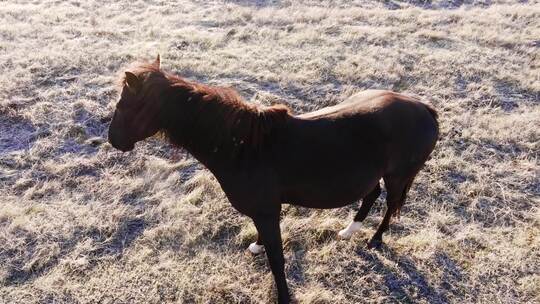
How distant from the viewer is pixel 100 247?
3.69 meters

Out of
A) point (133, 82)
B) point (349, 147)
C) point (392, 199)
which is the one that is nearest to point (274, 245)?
point (349, 147)

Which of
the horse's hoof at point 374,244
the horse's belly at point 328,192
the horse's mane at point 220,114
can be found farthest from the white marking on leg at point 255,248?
the horse's mane at point 220,114

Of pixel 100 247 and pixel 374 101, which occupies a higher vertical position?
pixel 374 101

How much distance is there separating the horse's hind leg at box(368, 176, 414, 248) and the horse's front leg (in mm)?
972

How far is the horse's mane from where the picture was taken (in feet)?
8.54

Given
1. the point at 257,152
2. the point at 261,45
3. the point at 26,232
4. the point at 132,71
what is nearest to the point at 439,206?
the point at 257,152

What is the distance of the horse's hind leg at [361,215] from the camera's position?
3.78m

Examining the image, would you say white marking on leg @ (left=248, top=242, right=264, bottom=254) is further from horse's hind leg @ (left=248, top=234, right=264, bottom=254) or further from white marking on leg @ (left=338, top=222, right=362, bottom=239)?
white marking on leg @ (left=338, top=222, right=362, bottom=239)

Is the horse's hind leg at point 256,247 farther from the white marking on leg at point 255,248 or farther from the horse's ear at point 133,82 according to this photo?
the horse's ear at point 133,82

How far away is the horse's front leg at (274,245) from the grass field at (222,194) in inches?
7.1

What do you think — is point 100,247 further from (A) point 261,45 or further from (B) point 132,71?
(A) point 261,45

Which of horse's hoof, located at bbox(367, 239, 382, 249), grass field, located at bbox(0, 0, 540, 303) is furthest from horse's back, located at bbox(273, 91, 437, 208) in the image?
grass field, located at bbox(0, 0, 540, 303)

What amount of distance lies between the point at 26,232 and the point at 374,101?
326 centimetres

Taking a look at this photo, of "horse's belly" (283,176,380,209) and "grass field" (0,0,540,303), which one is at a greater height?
"horse's belly" (283,176,380,209)
